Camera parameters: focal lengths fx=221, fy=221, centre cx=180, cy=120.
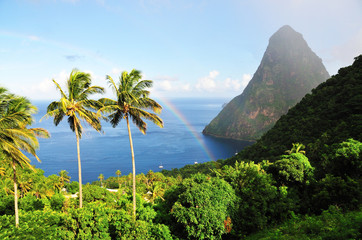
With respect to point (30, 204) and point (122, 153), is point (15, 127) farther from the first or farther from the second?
point (122, 153)

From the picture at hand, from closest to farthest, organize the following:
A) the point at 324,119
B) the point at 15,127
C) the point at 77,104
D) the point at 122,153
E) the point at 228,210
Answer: the point at 15,127, the point at 77,104, the point at 228,210, the point at 324,119, the point at 122,153

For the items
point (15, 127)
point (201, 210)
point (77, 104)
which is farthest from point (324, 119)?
point (15, 127)

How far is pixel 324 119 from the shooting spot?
48.3m

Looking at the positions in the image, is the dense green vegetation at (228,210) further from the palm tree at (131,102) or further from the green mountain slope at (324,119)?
the green mountain slope at (324,119)

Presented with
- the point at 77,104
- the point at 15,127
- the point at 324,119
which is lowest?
the point at 324,119

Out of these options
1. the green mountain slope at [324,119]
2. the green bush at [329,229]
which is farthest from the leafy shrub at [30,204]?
the green mountain slope at [324,119]

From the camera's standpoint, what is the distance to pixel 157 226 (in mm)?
16062

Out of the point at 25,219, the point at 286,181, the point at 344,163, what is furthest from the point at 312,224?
the point at 25,219

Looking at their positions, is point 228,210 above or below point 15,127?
below

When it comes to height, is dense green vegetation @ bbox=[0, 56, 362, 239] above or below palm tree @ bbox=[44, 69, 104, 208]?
below

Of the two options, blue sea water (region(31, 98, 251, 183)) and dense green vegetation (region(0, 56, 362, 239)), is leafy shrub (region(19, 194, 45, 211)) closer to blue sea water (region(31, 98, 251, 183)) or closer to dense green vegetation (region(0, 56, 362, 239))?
dense green vegetation (region(0, 56, 362, 239))

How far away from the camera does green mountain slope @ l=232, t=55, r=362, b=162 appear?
122 ft

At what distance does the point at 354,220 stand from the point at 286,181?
9.19m

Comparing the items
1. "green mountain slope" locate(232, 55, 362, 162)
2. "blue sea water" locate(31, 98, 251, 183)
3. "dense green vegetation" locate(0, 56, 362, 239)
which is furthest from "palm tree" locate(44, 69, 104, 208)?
"blue sea water" locate(31, 98, 251, 183)
